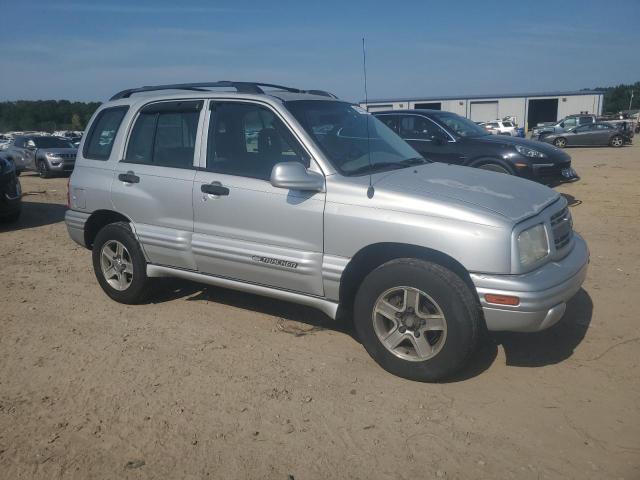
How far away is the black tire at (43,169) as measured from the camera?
18000 millimetres

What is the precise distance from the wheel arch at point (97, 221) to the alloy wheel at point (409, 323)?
104 inches

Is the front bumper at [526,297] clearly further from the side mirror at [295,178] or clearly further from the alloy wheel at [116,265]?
the alloy wheel at [116,265]

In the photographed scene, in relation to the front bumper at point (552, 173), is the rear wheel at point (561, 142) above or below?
below

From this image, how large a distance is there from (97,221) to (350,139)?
8.66 feet

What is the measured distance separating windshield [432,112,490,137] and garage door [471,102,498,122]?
154 ft

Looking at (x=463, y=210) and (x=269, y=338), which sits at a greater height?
(x=463, y=210)

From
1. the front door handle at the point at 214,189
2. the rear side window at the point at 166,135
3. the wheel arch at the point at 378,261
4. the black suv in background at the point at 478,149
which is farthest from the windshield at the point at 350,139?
the black suv in background at the point at 478,149

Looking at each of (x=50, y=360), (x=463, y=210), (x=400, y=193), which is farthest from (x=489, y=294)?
(x=50, y=360)

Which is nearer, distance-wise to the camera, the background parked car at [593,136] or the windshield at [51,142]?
the windshield at [51,142]

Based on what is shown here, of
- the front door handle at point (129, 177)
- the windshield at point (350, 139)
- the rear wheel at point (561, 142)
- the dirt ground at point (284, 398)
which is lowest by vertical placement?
the dirt ground at point (284, 398)

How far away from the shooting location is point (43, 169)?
59.6ft

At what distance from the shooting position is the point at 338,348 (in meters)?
4.26

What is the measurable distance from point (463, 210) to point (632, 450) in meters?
1.58

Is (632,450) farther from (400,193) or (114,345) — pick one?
(114,345)
